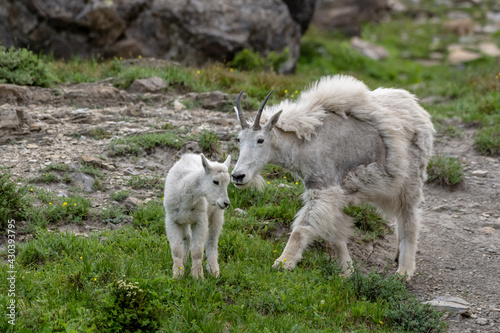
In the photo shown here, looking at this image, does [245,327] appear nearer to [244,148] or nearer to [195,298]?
[195,298]

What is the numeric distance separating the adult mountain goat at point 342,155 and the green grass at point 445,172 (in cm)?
228

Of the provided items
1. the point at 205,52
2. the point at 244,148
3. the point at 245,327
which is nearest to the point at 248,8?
the point at 205,52

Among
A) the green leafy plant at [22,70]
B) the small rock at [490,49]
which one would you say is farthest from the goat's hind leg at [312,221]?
the small rock at [490,49]

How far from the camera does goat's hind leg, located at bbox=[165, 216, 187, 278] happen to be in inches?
240

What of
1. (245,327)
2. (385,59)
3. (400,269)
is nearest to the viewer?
(245,327)

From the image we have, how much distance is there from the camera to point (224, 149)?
9.75 metres

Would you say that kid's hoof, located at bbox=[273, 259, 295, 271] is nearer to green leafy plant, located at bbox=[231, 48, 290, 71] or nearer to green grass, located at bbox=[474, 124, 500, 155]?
green grass, located at bbox=[474, 124, 500, 155]

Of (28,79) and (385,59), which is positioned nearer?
(28,79)

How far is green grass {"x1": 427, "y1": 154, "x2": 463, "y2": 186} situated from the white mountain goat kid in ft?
16.4

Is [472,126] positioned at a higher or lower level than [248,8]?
lower

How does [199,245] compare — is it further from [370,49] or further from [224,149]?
[370,49]

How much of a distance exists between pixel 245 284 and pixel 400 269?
243cm

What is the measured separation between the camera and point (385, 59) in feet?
69.3

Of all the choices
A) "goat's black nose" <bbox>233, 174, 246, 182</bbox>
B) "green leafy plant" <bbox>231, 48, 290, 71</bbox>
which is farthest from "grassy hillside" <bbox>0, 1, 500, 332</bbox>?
"green leafy plant" <bbox>231, 48, 290, 71</bbox>
